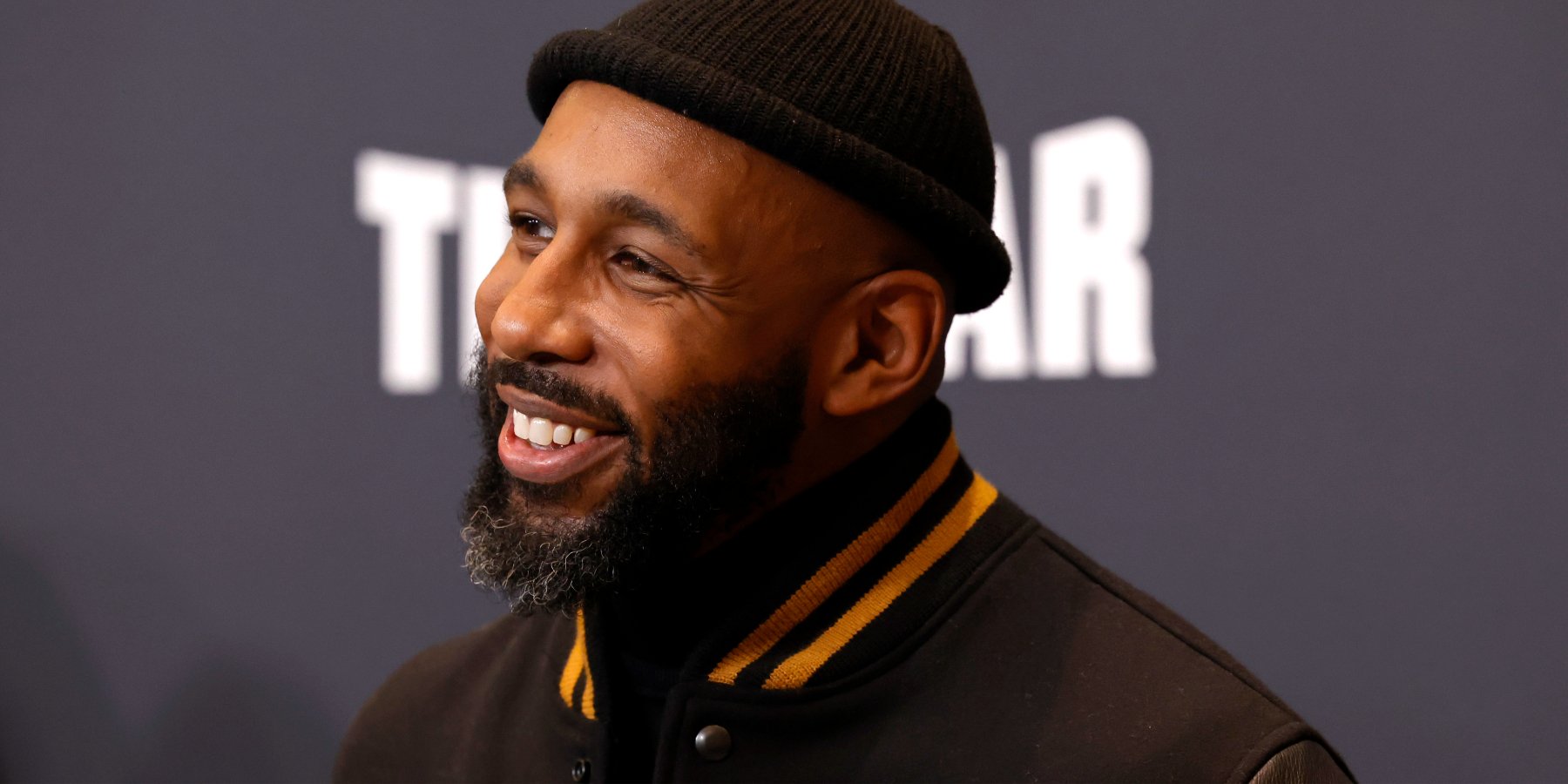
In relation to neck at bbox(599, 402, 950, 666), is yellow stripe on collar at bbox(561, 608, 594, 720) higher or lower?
lower

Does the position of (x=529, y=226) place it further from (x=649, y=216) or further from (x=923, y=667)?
(x=923, y=667)

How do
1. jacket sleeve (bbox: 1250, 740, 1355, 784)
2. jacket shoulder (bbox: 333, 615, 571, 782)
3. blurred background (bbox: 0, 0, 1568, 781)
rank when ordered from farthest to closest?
blurred background (bbox: 0, 0, 1568, 781) < jacket shoulder (bbox: 333, 615, 571, 782) < jacket sleeve (bbox: 1250, 740, 1355, 784)

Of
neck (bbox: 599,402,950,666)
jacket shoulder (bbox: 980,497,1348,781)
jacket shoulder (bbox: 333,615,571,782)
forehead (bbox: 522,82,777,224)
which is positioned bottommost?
jacket shoulder (bbox: 333,615,571,782)

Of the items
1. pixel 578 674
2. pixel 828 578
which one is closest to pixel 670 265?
pixel 828 578

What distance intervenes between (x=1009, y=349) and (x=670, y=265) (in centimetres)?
103

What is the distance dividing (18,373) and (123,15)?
0.56 m

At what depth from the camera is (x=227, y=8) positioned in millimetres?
1946

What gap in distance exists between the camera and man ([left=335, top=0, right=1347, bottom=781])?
89cm

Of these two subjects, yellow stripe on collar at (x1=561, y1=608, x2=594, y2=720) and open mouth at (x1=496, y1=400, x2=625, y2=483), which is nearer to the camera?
open mouth at (x1=496, y1=400, x2=625, y2=483)

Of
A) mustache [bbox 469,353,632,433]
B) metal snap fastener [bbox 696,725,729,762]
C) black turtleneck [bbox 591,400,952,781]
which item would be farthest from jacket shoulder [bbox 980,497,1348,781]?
mustache [bbox 469,353,632,433]

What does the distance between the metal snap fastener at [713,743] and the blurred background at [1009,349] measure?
1024 mm

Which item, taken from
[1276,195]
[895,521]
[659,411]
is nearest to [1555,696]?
[1276,195]

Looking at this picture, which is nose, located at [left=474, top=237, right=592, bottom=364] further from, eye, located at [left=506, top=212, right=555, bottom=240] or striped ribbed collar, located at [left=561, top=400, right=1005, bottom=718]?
striped ribbed collar, located at [left=561, top=400, right=1005, bottom=718]

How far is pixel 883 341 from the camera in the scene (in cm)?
97
